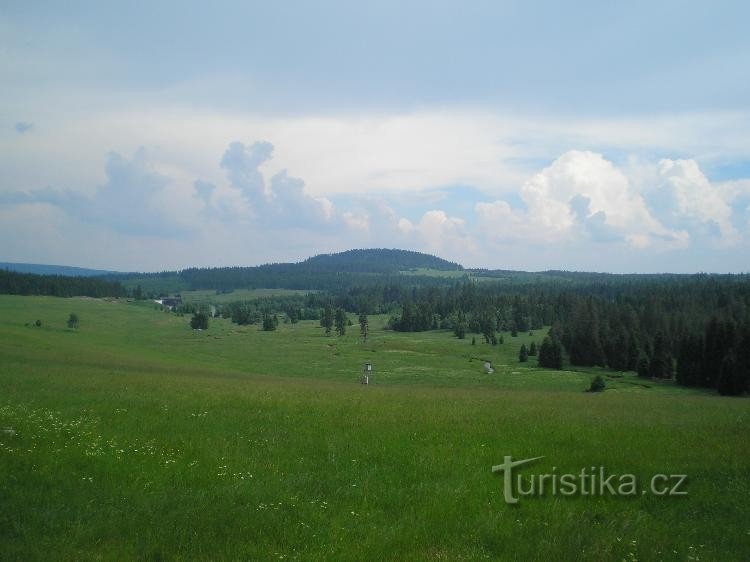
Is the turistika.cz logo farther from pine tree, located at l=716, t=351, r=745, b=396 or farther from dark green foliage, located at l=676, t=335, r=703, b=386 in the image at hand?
dark green foliage, located at l=676, t=335, r=703, b=386

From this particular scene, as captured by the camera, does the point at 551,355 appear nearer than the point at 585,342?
Yes

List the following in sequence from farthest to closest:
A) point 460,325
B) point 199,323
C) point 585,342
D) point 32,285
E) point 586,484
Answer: point 32,285, point 460,325, point 199,323, point 585,342, point 586,484

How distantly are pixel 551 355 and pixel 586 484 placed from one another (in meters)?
90.8

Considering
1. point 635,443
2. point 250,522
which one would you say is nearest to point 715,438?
point 635,443

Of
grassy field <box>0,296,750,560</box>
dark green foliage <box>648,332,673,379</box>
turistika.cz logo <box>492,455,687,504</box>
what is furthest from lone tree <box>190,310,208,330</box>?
turistika.cz logo <box>492,455,687,504</box>

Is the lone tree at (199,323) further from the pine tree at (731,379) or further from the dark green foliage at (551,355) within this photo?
the pine tree at (731,379)

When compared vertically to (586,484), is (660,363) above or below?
below

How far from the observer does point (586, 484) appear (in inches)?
486

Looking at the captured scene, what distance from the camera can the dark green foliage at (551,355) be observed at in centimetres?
9825

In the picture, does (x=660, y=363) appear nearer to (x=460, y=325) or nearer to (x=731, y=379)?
(x=731, y=379)

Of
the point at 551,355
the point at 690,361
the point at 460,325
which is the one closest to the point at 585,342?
the point at 551,355

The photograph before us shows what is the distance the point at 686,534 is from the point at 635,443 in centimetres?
642

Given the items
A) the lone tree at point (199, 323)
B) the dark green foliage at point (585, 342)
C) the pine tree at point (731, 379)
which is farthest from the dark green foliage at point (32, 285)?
the pine tree at point (731, 379)

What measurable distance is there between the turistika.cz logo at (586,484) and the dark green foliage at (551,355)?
8955 cm
